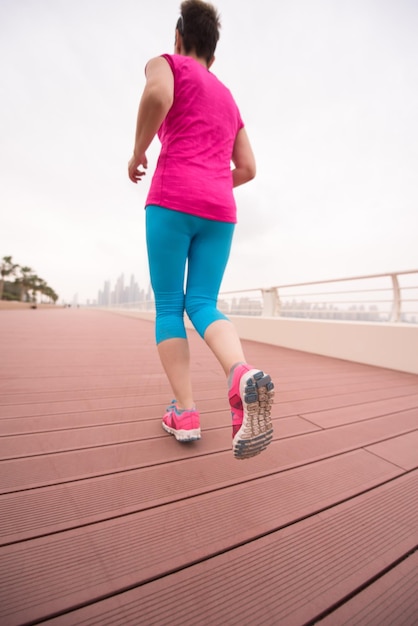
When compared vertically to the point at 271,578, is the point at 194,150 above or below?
above

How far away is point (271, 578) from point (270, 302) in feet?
12.9

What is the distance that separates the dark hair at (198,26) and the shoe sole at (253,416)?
1.11 metres

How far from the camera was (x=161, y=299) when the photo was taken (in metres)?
0.94

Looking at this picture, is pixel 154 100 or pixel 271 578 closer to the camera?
pixel 271 578

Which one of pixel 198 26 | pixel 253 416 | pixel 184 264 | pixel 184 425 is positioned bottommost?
pixel 184 425

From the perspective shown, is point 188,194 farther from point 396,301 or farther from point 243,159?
point 396,301

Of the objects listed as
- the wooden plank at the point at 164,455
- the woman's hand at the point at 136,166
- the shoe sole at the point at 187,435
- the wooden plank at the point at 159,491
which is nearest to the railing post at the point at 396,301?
the wooden plank at the point at 164,455

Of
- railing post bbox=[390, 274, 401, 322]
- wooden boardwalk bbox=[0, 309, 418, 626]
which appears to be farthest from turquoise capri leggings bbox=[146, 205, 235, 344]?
railing post bbox=[390, 274, 401, 322]

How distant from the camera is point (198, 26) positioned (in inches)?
36.2

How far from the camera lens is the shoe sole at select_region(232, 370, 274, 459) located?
2.04 ft

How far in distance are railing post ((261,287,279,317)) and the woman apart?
10.9 feet

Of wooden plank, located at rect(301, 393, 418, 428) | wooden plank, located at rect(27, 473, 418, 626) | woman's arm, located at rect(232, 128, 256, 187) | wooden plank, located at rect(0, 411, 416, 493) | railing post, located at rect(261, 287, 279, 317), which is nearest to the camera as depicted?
wooden plank, located at rect(27, 473, 418, 626)

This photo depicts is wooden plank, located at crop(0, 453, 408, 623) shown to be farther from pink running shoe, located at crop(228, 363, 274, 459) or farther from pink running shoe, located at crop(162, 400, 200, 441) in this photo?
pink running shoe, located at crop(162, 400, 200, 441)

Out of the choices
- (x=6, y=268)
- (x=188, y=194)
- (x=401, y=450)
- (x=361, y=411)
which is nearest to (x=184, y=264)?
(x=188, y=194)
